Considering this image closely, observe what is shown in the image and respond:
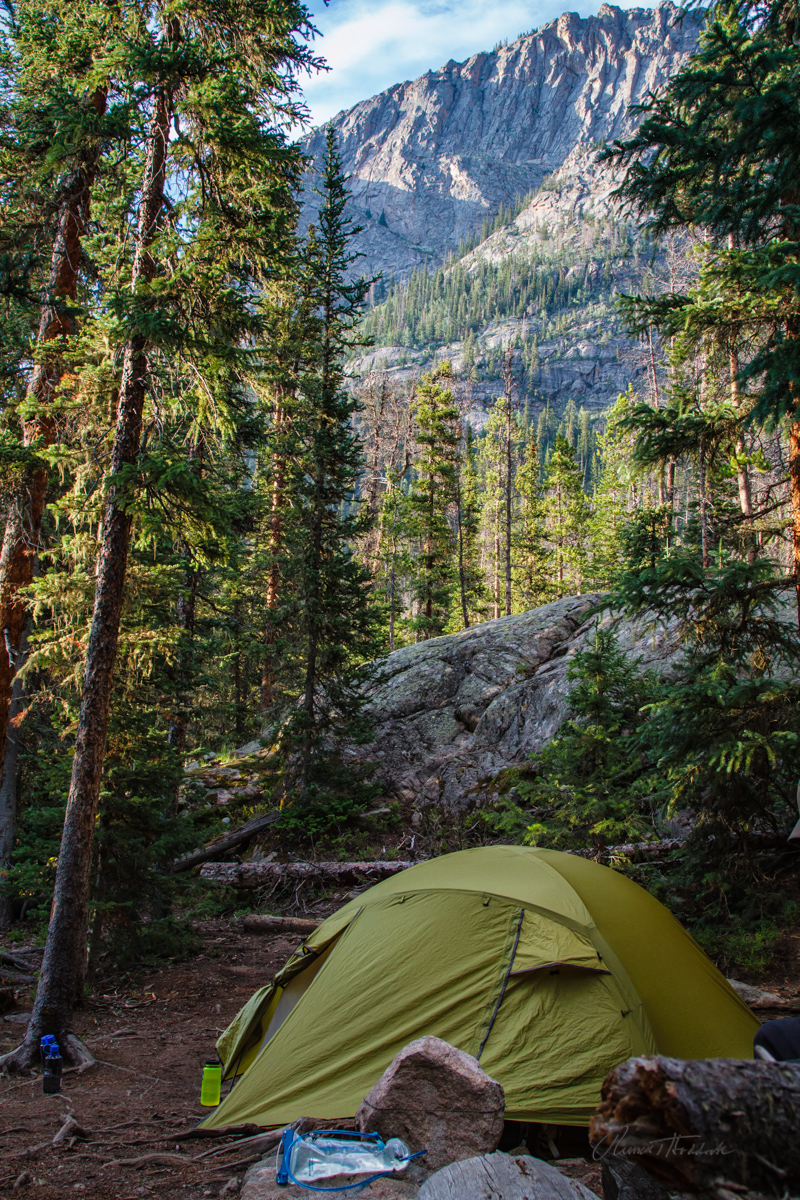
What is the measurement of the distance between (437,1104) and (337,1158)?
62 cm

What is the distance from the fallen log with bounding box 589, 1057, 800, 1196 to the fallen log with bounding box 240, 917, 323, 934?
10.2m

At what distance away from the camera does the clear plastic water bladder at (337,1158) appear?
3486 mm

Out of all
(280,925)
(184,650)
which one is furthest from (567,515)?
(280,925)

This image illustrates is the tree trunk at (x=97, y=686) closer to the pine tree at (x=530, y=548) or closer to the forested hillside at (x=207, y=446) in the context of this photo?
the forested hillside at (x=207, y=446)

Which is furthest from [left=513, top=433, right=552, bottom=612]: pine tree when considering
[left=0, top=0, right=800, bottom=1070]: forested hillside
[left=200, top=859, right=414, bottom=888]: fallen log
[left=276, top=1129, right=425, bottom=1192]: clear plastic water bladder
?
[left=276, top=1129, right=425, bottom=1192]: clear plastic water bladder

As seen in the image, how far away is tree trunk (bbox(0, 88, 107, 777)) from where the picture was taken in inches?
365

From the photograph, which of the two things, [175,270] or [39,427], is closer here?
[175,270]

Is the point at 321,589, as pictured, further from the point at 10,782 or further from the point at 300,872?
the point at 10,782

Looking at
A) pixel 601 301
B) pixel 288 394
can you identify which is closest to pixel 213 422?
pixel 288 394

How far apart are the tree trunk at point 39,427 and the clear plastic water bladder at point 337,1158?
7598mm

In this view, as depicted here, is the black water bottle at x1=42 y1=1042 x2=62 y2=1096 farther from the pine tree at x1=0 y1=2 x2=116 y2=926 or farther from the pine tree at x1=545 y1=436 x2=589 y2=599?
the pine tree at x1=545 y1=436 x2=589 y2=599

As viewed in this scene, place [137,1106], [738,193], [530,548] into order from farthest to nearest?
1. [530,548]
2. [738,193]
3. [137,1106]

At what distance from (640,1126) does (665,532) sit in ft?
26.0

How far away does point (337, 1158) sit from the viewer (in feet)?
11.9
